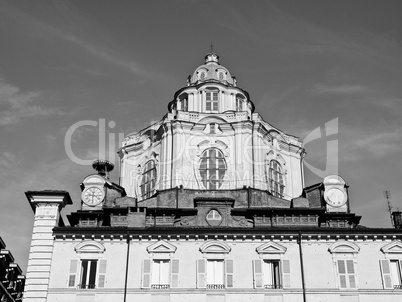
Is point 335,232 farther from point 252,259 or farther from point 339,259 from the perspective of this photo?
point 252,259

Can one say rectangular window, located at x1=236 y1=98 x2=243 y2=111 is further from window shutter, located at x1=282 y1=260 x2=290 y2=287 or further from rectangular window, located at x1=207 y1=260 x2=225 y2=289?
rectangular window, located at x1=207 y1=260 x2=225 y2=289

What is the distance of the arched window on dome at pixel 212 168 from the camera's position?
52594 millimetres

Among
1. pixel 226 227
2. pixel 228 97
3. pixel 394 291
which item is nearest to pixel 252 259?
pixel 226 227

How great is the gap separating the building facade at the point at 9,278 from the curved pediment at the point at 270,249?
77.0 feet

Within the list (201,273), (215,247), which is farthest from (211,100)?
(201,273)

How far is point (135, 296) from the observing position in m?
35.7

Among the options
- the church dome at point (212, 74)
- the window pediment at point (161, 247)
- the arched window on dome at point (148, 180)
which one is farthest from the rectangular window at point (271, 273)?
the church dome at point (212, 74)

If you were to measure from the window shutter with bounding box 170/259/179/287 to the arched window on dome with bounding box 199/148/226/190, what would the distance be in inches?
630

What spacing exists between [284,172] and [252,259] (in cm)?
2073

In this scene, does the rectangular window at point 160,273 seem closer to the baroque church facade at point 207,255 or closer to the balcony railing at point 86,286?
the baroque church facade at point 207,255

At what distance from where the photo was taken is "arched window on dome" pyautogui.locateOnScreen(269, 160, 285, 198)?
5416cm

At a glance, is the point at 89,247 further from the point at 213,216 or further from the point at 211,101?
the point at 211,101

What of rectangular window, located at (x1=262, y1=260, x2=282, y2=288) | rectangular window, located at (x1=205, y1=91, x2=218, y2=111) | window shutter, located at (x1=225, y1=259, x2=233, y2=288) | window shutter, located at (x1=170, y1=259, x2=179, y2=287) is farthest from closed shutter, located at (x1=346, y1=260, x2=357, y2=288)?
rectangular window, located at (x1=205, y1=91, x2=218, y2=111)

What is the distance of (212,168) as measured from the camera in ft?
175
